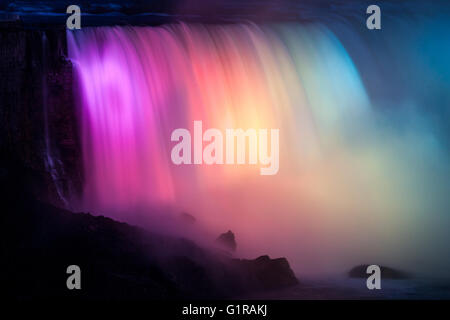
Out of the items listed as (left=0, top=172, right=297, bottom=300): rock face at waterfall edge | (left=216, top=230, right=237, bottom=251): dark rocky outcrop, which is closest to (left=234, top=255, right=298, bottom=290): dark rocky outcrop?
(left=0, top=172, right=297, bottom=300): rock face at waterfall edge

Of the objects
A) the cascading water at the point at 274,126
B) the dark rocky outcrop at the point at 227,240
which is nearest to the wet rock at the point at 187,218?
the cascading water at the point at 274,126

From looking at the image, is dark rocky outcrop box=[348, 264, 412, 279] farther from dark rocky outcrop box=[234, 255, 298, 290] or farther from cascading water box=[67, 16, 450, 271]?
dark rocky outcrop box=[234, 255, 298, 290]

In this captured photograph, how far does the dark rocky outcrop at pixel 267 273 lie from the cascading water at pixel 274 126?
820 mm

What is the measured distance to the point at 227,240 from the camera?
9.00 meters

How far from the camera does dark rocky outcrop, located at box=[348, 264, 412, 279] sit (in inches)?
357

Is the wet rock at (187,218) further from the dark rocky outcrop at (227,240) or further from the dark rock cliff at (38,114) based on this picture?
the dark rock cliff at (38,114)

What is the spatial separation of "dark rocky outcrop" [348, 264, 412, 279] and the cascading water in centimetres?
22

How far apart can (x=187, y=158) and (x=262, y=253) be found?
1.70m

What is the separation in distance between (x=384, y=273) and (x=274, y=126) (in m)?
2.77

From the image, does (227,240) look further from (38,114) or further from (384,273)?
(38,114)

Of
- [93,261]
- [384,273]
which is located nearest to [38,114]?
[93,261]

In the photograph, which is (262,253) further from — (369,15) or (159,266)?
(369,15)

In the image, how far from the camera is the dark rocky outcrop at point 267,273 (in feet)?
26.7
